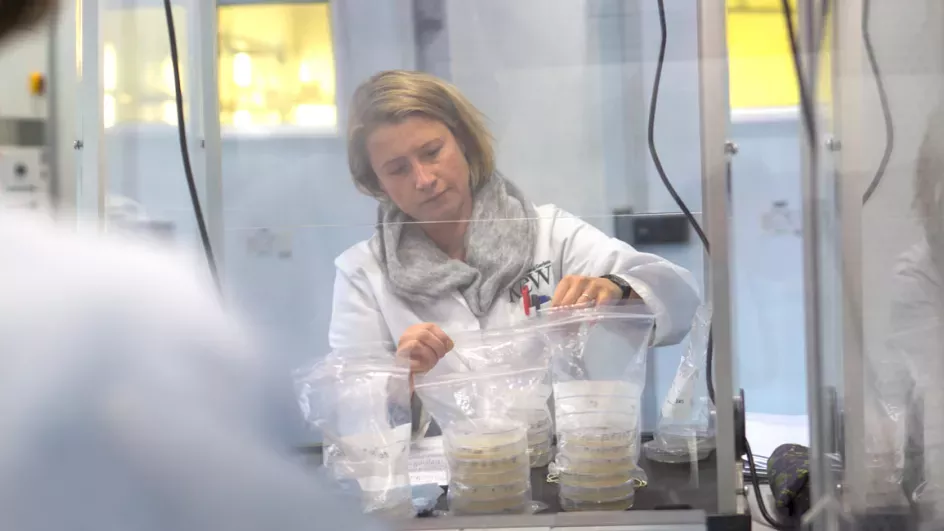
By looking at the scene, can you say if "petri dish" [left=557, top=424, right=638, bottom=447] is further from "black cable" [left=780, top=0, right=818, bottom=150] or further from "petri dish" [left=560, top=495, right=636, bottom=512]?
"black cable" [left=780, top=0, right=818, bottom=150]

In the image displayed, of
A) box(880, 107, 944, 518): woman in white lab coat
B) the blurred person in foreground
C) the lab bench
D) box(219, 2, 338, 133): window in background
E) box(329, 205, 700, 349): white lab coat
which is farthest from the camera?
box(219, 2, 338, 133): window in background

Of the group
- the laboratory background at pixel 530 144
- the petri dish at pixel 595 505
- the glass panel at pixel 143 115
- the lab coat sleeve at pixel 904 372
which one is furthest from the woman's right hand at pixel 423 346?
the lab coat sleeve at pixel 904 372

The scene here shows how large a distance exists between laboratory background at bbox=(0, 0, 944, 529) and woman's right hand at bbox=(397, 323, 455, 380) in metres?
0.11

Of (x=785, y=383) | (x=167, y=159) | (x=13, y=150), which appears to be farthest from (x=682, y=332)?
(x=13, y=150)

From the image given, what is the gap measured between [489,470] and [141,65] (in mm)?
721

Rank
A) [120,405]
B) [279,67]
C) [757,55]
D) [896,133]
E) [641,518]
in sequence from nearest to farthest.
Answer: [120,405], [896,133], [641,518], [757,55], [279,67]

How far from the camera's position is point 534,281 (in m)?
0.83

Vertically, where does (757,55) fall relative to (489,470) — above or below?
above

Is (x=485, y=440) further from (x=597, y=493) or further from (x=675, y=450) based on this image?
(x=675, y=450)

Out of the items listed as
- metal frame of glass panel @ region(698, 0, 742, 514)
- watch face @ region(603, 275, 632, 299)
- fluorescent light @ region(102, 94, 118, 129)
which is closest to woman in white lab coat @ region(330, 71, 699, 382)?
watch face @ region(603, 275, 632, 299)

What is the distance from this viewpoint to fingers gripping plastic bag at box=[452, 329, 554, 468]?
0.77 m

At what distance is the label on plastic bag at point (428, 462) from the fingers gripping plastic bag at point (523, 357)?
86 mm

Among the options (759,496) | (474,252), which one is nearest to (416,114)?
(474,252)

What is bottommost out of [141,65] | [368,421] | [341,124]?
[368,421]
